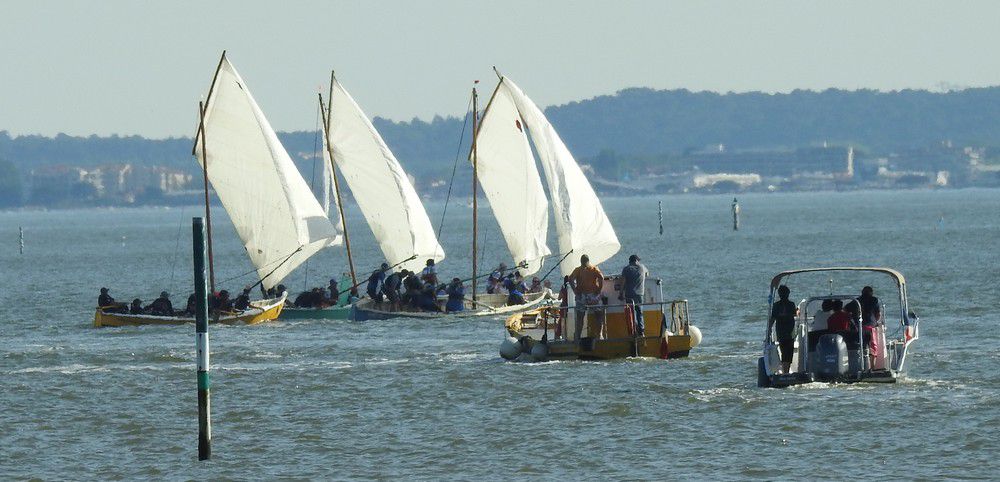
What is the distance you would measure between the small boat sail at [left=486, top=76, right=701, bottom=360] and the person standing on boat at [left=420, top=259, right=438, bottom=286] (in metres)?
2.86

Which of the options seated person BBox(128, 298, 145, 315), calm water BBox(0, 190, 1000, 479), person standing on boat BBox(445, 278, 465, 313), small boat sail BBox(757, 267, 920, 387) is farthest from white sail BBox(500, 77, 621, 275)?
small boat sail BBox(757, 267, 920, 387)

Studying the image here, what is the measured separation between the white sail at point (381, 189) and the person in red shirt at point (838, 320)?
33391 mm

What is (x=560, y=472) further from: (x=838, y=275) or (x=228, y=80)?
(x=838, y=275)

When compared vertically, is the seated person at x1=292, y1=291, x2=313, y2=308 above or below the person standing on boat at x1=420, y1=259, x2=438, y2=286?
below

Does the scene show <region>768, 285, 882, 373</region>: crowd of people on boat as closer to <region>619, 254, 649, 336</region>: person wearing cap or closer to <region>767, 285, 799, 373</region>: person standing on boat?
<region>767, 285, 799, 373</region>: person standing on boat

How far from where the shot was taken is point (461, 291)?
5841cm

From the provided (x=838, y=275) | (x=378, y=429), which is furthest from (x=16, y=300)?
(x=378, y=429)

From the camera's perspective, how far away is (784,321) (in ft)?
113

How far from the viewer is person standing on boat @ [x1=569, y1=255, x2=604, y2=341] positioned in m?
40.0

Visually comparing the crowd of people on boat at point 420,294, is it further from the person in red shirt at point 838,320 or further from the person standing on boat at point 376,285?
the person in red shirt at point 838,320

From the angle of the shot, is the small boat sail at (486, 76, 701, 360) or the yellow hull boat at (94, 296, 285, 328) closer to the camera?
the small boat sail at (486, 76, 701, 360)

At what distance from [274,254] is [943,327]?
21.8m

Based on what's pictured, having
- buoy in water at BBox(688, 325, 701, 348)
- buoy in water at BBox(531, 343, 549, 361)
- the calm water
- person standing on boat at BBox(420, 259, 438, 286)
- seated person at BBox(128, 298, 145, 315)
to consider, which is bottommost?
the calm water

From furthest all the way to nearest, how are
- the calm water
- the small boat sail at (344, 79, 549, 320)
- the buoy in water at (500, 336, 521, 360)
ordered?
1. the small boat sail at (344, 79, 549, 320)
2. the buoy in water at (500, 336, 521, 360)
3. the calm water
